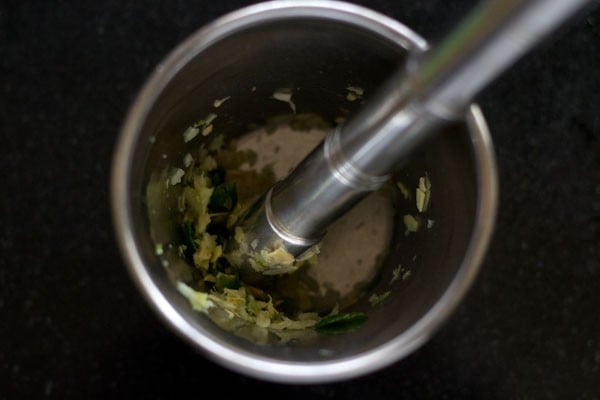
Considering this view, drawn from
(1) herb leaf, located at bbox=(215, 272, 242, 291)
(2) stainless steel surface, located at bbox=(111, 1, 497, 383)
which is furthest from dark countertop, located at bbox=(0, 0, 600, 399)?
(2) stainless steel surface, located at bbox=(111, 1, 497, 383)

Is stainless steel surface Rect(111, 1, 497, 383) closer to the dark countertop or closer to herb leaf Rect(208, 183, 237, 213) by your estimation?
herb leaf Rect(208, 183, 237, 213)

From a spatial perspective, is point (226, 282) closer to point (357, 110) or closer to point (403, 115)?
point (357, 110)

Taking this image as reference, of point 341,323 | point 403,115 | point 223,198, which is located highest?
point 403,115

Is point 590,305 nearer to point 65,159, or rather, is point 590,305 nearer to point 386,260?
point 386,260

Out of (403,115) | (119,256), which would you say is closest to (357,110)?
(403,115)

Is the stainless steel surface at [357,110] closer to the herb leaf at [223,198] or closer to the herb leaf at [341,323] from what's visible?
the herb leaf at [341,323]

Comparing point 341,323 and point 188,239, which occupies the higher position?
point 188,239

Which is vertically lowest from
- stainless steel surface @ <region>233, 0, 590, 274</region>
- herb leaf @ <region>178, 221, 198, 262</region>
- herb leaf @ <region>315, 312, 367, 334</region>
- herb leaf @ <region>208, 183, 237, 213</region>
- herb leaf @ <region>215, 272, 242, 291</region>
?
herb leaf @ <region>315, 312, 367, 334</region>

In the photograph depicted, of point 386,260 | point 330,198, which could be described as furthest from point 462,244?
point 386,260
